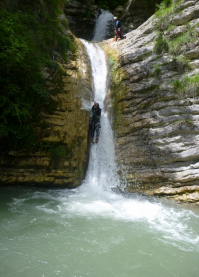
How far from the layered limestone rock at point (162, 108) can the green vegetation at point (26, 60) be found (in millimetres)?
3451

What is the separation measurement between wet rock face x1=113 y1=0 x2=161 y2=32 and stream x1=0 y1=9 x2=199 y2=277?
14556 mm

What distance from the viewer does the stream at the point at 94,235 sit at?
3.16 m

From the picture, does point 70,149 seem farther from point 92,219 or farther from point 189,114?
point 189,114

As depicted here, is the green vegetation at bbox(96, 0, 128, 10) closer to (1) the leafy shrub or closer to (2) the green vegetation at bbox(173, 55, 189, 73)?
(2) the green vegetation at bbox(173, 55, 189, 73)

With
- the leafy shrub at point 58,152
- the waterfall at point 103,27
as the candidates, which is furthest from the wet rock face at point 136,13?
the leafy shrub at point 58,152

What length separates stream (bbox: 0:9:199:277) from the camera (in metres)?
3.16

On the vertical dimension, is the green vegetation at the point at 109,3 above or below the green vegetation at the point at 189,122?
above

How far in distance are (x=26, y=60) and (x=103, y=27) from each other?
514 inches

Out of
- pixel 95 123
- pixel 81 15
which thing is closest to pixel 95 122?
pixel 95 123

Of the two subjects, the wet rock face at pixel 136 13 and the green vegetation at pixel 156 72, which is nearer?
the green vegetation at pixel 156 72

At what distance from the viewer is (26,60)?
734 cm

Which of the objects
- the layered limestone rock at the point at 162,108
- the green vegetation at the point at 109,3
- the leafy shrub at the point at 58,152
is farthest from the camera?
the green vegetation at the point at 109,3

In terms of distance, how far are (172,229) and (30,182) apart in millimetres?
5187

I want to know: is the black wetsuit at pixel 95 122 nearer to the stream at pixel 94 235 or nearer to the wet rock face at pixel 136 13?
the stream at pixel 94 235
